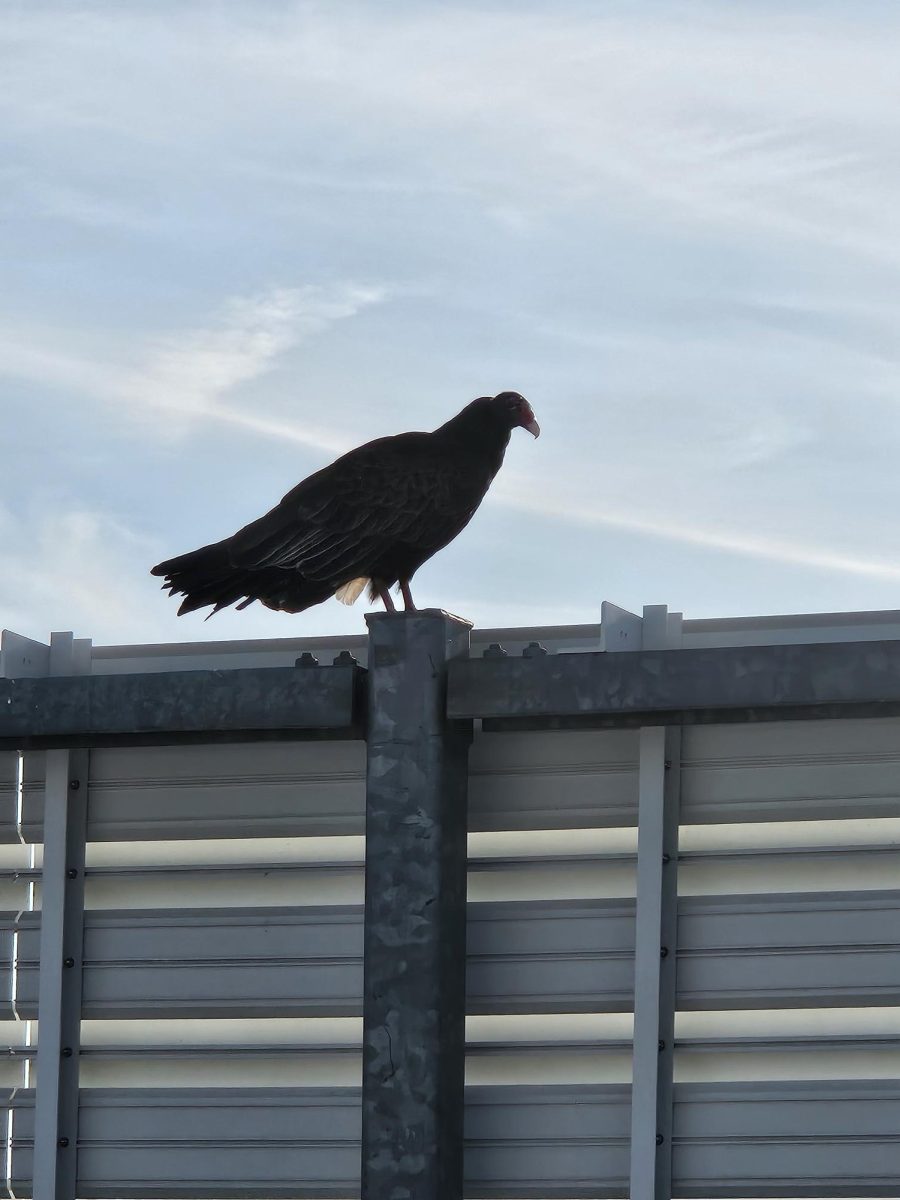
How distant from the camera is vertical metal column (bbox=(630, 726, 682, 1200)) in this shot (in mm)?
5328

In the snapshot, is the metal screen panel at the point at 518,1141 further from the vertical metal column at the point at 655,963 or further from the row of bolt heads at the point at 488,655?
the row of bolt heads at the point at 488,655

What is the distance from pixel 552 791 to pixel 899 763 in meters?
1.17

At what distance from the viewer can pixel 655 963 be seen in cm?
541

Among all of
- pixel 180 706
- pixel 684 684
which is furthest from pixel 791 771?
pixel 180 706

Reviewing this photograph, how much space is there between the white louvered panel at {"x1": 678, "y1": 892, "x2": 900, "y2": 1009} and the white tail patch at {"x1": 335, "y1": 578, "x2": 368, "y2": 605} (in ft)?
6.16

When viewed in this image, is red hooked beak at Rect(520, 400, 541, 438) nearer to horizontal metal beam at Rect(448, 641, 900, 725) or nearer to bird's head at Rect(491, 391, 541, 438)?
bird's head at Rect(491, 391, 541, 438)

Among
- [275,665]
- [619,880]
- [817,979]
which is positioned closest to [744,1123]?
[817,979]

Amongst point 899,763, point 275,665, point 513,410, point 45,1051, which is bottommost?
point 45,1051

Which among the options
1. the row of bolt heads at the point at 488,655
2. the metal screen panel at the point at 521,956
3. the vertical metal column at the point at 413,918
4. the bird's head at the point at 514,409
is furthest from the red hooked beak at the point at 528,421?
the metal screen panel at the point at 521,956

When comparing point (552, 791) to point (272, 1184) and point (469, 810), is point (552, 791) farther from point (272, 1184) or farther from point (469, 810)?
point (272, 1184)

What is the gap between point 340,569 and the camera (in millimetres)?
Result: 6125

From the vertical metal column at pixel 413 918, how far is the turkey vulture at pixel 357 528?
25.9 inches

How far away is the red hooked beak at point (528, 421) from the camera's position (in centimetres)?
674

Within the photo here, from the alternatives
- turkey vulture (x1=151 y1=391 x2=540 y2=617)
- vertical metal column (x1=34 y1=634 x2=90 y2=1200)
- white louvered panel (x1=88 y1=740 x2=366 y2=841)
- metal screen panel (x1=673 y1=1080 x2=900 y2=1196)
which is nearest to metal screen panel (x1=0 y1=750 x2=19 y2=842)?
vertical metal column (x1=34 y1=634 x2=90 y2=1200)
